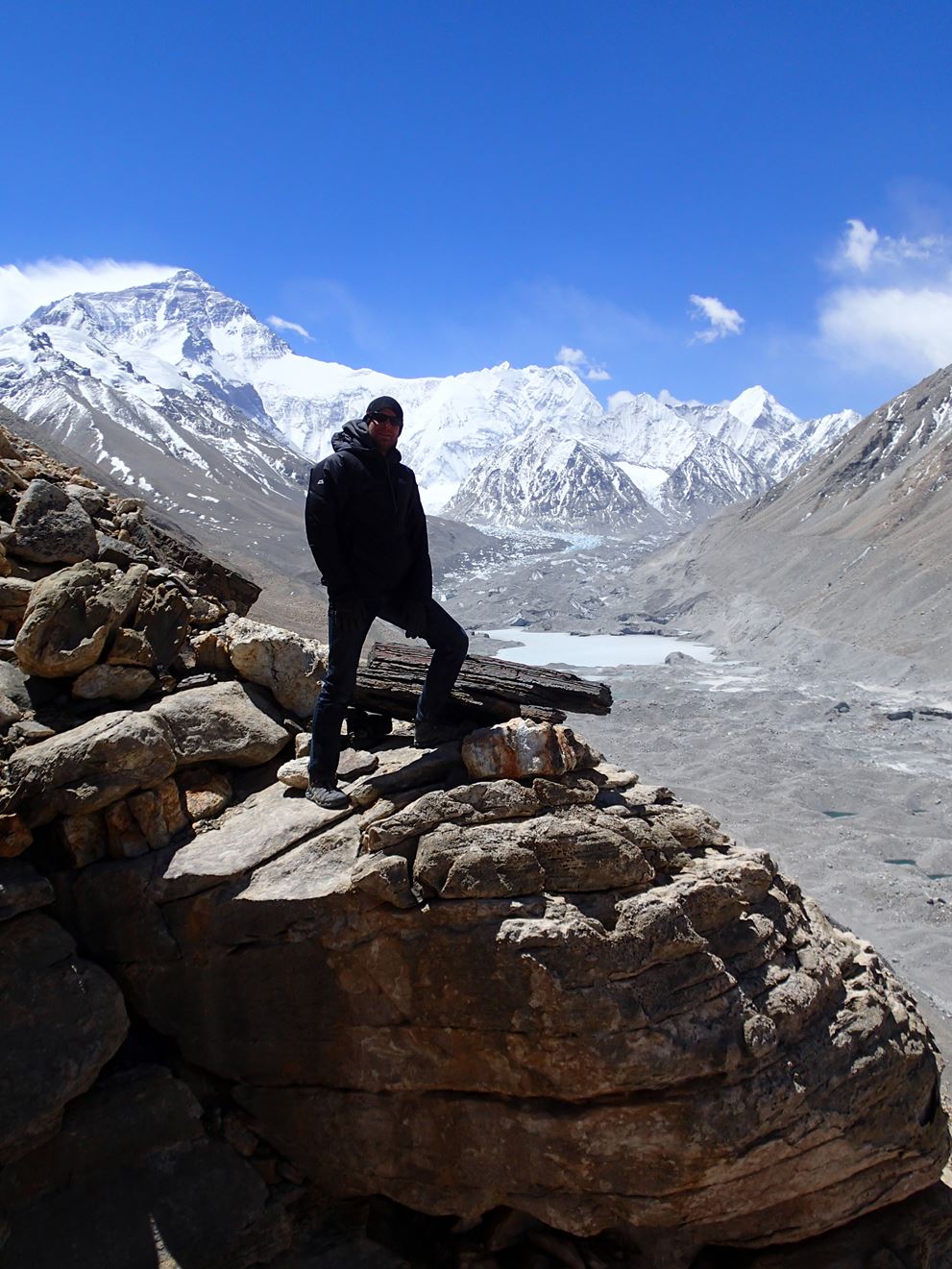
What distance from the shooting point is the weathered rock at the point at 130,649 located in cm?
520

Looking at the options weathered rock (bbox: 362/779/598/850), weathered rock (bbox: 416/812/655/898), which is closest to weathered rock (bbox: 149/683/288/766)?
weathered rock (bbox: 362/779/598/850)

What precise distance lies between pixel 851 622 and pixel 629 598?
113ft

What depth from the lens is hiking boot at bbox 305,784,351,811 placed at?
4738 mm

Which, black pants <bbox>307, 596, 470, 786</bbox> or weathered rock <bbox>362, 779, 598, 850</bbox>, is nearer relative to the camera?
weathered rock <bbox>362, 779, 598, 850</bbox>

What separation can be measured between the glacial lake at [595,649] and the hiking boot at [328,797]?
125 ft

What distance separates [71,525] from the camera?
632 cm

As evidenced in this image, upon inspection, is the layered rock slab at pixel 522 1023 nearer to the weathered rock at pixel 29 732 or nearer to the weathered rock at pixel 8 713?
the weathered rock at pixel 29 732

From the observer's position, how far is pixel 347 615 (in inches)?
191

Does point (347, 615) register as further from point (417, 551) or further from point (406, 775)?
point (406, 775)

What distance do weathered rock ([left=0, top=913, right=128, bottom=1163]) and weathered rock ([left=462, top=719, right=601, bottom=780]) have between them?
85.0 inches

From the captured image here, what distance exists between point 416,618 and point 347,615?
0.42m

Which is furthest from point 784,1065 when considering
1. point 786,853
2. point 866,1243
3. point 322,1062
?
point 786,853

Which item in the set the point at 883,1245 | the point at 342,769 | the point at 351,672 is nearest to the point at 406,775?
the point at 342,769

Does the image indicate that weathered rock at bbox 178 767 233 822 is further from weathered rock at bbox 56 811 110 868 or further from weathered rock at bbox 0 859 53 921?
weathered rock at bbox 0 859 53 921
